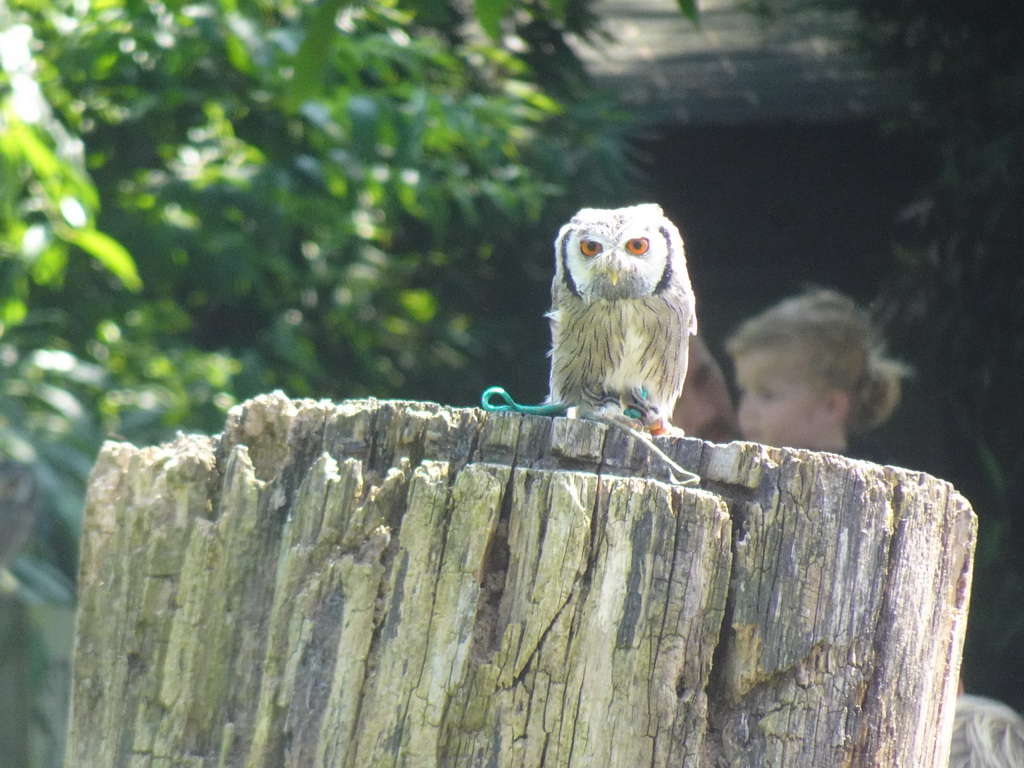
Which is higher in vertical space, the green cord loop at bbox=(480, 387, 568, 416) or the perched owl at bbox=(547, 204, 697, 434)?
the perched owl at bbox=(547, 204, 697, 434)

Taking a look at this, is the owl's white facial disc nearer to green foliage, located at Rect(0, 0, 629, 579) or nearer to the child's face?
green foliage, located at Rect(0, 0, 629, 579)

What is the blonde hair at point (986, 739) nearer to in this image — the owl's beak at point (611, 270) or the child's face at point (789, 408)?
the child's face at point (789, 408)

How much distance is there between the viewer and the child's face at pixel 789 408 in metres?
2.81

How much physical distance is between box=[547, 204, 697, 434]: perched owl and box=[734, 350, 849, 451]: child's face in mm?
882

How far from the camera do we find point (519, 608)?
1.36 m

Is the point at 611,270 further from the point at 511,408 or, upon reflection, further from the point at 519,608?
the point at 519,608

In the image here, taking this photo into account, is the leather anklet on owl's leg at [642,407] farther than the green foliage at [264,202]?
No

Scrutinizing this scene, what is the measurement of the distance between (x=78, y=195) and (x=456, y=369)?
253cm

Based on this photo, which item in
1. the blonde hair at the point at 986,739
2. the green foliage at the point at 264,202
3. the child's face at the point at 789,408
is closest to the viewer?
the blonde hair at the point at 986,739

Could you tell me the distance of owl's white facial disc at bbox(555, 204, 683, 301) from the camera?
1.86 m

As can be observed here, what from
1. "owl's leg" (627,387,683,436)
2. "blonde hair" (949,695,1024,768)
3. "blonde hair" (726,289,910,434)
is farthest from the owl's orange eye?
"blonde hair" (726,289,910,434)

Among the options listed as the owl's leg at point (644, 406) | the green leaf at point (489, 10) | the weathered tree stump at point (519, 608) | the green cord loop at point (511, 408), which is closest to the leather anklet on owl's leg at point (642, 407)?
the owl's leg at point (644, 406)

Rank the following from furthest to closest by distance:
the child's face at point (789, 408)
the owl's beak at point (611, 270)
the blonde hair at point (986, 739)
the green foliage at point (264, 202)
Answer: the green foliage at point (264, 202), the child's face at point (789, 408), the blonde hair at point (986, 739), the owl's beak at point (611, 270)

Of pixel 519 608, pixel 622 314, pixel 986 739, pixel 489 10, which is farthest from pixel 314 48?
pixel 986 739
